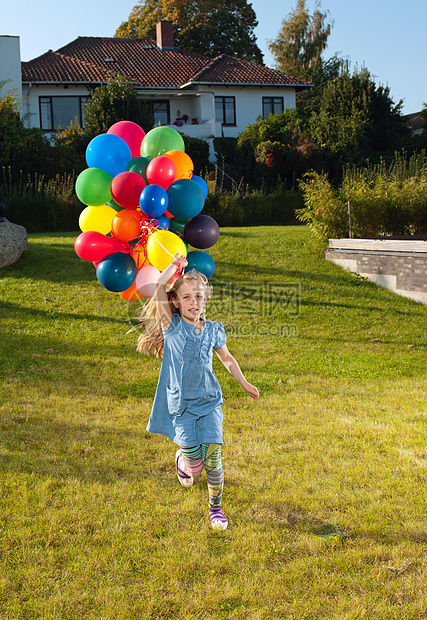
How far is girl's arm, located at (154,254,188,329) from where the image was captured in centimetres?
350

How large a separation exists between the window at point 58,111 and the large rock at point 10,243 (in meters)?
18.3

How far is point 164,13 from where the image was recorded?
38.8 m

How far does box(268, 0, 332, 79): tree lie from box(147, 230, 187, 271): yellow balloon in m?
46.2

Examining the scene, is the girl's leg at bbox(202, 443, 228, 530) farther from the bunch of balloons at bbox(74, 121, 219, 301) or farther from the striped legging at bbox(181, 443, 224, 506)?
the bunch of balloons at bbox(74, 121, 219, 301)

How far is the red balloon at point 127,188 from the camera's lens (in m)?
3.71

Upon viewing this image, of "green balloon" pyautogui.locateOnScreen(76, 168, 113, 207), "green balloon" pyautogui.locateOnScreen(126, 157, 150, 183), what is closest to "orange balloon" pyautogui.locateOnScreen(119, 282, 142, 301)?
"green balloon" pyautogui.locateOnScreen(76, 168, 113, 207)

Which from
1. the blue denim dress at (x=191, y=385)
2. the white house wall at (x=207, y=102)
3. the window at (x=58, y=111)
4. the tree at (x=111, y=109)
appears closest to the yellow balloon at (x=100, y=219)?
the blue denim dress at (x=191, y=385)

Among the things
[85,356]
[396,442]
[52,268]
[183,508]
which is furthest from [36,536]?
[52,268]

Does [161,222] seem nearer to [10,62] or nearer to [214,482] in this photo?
[214,482]

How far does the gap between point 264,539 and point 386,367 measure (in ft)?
14.5

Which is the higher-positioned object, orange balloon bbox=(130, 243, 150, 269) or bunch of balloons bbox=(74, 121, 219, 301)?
bunch of balloons bbox=(74, 121, 219, 301)

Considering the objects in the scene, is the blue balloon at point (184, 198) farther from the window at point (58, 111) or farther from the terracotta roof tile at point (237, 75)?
the terracotta roof tile at point (237, 75)

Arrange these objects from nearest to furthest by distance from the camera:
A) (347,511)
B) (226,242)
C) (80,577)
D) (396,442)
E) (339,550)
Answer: (80,577), (339,550), (347,511), (396,442), (226,242)

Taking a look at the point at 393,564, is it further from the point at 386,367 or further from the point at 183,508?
the point at 386,367
